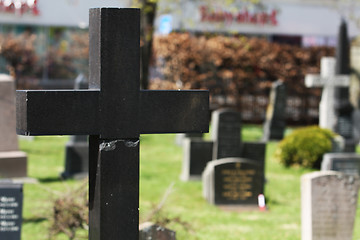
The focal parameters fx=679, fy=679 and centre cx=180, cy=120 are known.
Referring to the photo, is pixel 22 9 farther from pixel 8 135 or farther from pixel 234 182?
pixel 234 182

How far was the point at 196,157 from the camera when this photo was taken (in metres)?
13.9

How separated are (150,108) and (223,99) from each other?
21455 millimetres

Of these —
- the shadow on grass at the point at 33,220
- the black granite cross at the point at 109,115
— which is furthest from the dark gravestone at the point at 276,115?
the black granite cross at the point at 109,115

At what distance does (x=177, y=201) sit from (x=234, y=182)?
1.03m

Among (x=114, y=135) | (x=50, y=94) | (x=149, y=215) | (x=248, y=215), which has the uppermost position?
(x=50, y=94)

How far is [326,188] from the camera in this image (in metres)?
7.47

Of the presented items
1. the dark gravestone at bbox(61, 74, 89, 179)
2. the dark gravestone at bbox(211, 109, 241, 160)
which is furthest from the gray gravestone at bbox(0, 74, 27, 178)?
the dark gravestone at bbox(211, 109, 241, 160)

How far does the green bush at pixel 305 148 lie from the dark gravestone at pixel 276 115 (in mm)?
4723

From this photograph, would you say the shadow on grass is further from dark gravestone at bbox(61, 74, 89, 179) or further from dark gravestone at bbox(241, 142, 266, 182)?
dark gravestone at bbox(241, 142, 266, 182)

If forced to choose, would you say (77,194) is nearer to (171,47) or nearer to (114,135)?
(114,135)

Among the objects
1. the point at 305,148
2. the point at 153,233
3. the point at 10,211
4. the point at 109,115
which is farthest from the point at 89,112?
the point at 305,148

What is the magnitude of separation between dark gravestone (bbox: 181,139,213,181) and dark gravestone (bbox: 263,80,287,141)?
7213 mm

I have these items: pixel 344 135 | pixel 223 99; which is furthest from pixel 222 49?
pixel 344 135

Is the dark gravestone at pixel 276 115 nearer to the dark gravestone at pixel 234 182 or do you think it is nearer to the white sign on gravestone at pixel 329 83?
the white sign on gravestone at pixel 329 83
